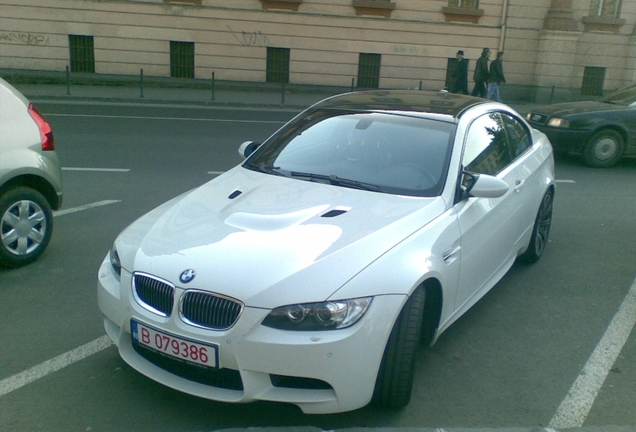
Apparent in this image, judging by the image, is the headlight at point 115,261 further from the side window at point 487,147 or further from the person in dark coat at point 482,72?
the person in dark coat at point 482,72

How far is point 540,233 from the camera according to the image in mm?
6172

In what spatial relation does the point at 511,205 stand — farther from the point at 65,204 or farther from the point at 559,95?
the point at 559,95

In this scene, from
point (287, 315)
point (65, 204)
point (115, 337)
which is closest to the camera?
point (287, 315)

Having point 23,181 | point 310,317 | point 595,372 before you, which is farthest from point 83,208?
point 595,372

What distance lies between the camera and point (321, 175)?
4.55 metres

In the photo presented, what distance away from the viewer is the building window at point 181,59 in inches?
928

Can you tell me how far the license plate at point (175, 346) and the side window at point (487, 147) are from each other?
2.24 m

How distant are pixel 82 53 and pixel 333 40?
8751mm

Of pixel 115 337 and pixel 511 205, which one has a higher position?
pixel 511 205

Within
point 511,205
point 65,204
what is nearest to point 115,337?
point 511,205

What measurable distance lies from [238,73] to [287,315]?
2171 cm

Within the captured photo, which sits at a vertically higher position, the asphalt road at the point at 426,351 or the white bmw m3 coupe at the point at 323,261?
the white bmw m3 coupe at the point at 323,261

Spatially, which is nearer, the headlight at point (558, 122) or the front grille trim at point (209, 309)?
the front grille trim at point (209, 309)

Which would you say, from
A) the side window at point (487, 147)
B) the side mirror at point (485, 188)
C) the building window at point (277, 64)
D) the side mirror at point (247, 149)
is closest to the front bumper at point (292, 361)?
the side mirror at point (485, 188)
